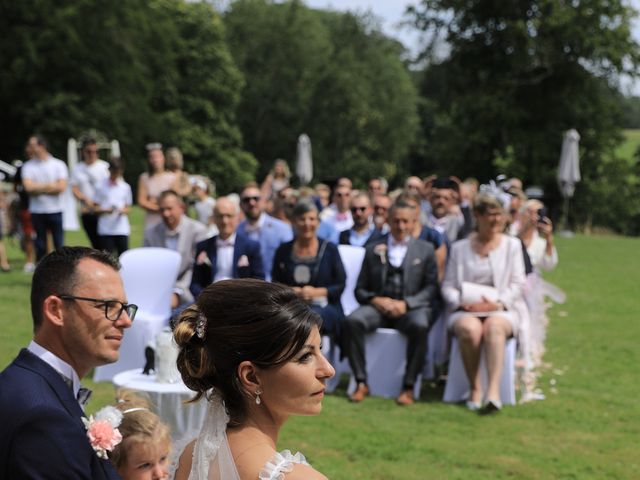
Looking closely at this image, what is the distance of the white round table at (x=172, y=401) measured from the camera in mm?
5648

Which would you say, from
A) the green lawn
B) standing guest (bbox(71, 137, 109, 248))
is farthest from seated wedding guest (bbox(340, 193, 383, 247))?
standing guest (bbox(71, 137, 109, 248))

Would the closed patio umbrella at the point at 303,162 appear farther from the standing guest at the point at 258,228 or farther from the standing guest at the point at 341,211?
the standing guest at the point at 258,228

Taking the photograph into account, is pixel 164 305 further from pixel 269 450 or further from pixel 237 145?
pixel 237 145

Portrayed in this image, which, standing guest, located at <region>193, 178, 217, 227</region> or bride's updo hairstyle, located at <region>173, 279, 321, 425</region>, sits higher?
bride's updo hairstyle, located at <region>173, 279, 321, 425</region>

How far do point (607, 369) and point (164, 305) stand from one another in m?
4.34

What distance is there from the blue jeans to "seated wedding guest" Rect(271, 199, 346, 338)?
552 cm

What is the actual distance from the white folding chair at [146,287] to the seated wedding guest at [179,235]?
0.48 ft

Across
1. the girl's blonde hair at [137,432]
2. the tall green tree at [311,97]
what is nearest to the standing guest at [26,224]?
the girl's blonde hair at [137,432]

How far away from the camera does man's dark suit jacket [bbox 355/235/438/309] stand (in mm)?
8117

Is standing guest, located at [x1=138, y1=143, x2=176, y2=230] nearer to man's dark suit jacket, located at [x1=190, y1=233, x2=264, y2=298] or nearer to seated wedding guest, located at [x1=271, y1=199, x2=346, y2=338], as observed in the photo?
man's dark suit jacket, located at [x1=190, y1=233, x2=264, y2=298]

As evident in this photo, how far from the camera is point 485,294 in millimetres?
7789

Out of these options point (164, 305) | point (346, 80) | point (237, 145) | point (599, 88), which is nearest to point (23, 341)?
point (164, 305)

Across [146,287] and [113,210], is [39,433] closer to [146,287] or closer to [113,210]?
[146,287]

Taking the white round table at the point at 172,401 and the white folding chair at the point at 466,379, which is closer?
the white round table at the point at 172,401
